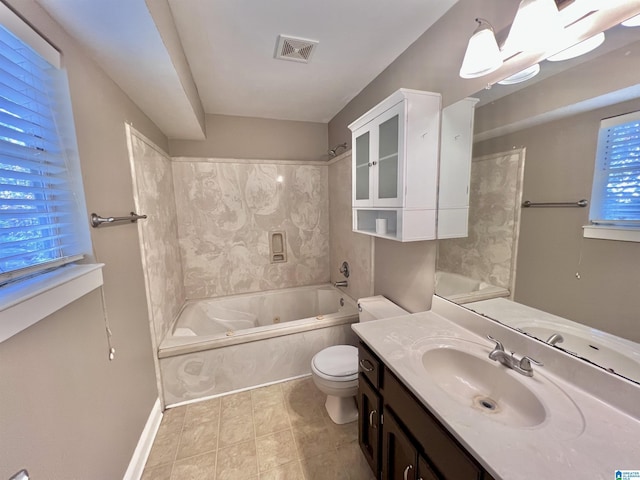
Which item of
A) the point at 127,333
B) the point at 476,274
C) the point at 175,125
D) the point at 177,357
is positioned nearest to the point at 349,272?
the point at 476,274

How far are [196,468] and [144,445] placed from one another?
13.7 inches

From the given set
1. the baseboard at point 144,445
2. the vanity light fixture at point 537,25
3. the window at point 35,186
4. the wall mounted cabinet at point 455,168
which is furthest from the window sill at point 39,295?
the vanity light fixture at point 537,25

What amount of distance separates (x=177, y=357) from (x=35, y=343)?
3.87 feet

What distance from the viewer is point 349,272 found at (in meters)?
2.59

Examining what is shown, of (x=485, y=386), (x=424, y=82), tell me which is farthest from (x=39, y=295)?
(x=424, y=82)

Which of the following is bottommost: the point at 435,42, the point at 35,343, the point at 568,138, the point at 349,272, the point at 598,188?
the point at 349,272

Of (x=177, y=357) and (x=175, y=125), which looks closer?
(x=177, y=357)

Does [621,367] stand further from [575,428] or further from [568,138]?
[568,138]

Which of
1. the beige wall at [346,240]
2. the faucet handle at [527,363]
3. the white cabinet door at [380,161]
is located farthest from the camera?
the beige wall at [346,240]

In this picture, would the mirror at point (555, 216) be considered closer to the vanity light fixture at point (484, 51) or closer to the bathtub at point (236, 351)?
the vanity light fixture at point (484, 51)

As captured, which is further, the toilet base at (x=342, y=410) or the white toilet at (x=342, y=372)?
the toilet base at (x=342, y=410)

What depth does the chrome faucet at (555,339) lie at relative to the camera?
0.93m

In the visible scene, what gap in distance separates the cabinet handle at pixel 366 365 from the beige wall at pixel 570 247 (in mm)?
722

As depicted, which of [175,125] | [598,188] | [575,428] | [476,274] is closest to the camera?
[575,428]
